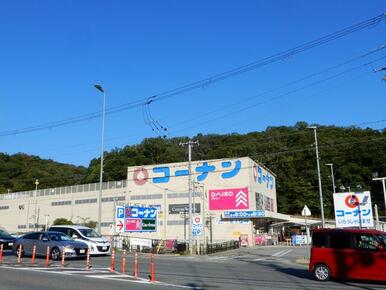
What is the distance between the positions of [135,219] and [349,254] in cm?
2994

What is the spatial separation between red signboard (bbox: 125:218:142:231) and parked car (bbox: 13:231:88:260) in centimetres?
1761

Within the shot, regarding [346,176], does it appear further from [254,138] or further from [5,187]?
[5,187]

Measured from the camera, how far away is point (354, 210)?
26953 mm

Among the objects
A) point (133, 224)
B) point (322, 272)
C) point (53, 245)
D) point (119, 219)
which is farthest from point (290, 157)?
point (322, 272)

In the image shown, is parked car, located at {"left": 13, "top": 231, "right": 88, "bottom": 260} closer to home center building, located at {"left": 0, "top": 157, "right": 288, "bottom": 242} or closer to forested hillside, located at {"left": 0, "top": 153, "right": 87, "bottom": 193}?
home center building, located at {"left": 0, "top": 157, "right": 288, "bottom": 242}

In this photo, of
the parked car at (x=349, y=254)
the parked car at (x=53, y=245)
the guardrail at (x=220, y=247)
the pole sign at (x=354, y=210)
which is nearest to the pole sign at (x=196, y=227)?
the guardrail at (x=220, y=247)

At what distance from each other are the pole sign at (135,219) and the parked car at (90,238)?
13442 mm

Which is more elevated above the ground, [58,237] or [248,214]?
[248,214]

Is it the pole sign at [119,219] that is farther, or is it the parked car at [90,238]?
the pole sign at [119,219]

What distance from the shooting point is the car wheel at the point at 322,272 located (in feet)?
53.0

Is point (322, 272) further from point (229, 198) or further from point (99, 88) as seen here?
point (229, 198)

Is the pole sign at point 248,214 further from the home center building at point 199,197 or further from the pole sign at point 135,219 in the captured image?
the pole sign at point 135,219

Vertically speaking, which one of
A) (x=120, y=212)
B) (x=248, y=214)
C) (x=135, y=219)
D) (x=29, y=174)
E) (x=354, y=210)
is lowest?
(x=354, y=210)

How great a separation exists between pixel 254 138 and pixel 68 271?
84431 millimetres
